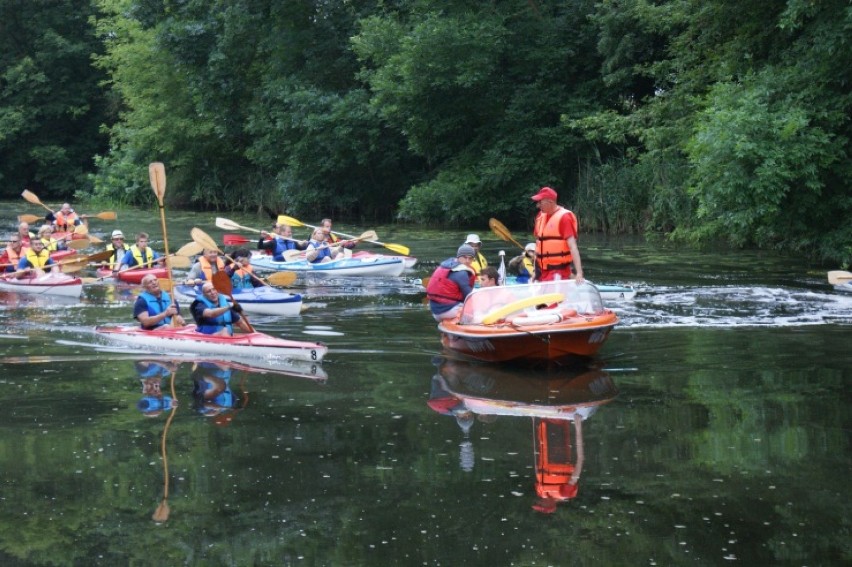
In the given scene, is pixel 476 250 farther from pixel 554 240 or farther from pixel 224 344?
pixel 224 344

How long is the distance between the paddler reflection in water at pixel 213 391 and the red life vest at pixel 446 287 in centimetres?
240

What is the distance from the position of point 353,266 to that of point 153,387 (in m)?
10.5

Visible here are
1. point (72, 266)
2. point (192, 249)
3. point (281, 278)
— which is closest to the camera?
point (192, 249)

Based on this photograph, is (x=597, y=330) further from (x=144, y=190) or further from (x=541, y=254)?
(x=144, y=190)

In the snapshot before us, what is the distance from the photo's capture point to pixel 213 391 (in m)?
11.0

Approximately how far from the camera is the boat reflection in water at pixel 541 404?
7.88 metres

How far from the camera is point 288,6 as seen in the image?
125ft

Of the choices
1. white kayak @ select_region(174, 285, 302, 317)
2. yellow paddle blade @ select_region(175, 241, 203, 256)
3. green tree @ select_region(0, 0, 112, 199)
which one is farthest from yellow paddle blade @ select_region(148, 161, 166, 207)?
green tree @ select_region(0, 0, 112, 199)

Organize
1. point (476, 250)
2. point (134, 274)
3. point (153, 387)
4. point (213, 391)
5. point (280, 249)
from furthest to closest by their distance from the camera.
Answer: point (280, 249) < point (134, 274) < point (476, 250) < point (153, 387) < point (213, 391)

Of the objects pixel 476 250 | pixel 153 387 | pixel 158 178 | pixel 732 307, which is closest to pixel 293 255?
pixel 158 178

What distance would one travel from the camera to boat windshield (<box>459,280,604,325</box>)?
11859 mm

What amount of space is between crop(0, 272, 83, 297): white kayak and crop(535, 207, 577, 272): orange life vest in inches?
365

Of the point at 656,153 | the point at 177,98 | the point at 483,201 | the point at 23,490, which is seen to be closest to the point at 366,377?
the point at 23,490

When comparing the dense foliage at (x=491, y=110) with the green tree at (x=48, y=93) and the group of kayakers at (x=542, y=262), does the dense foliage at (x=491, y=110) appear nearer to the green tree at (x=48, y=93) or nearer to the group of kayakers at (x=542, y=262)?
the green tree at (x=48, y=93)
